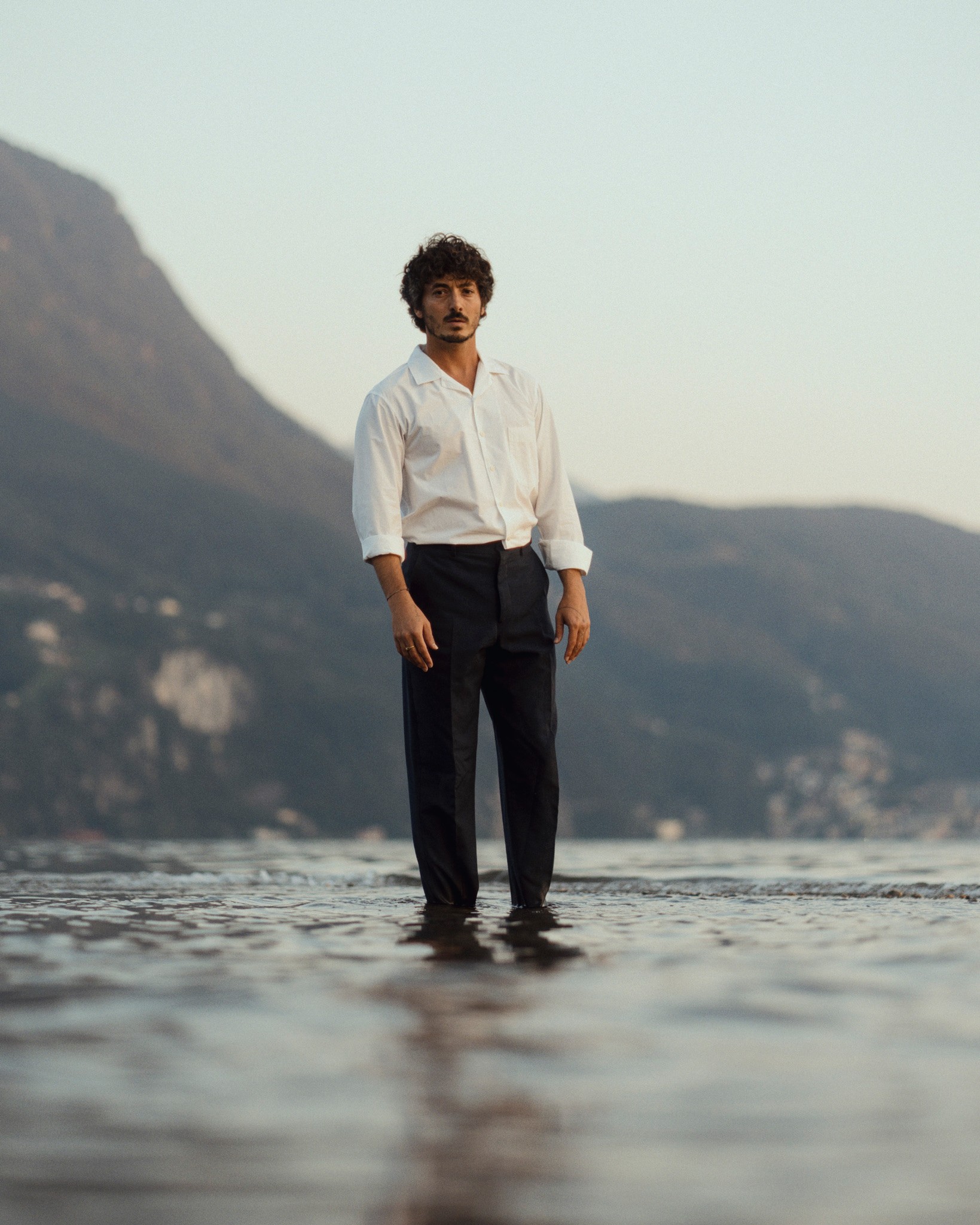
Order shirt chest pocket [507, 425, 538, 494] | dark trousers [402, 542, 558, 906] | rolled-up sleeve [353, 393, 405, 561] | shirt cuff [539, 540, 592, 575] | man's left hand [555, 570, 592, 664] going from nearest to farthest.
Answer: dark trousers [402, 542, 558, 906], rolled-up sleeve [353, 393, 405, 561], man's left hand [555, 570, 592, 664], shirt chest pocket [507, 425, 538, 494], shirt cuff [539, 540, 592, 575]

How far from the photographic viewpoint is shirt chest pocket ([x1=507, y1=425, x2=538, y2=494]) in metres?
5.69

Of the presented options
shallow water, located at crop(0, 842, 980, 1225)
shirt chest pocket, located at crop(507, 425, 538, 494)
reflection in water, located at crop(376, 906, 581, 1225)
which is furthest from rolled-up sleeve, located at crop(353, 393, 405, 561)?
reflection in water, located at crop(376, 906, 581, 1225)

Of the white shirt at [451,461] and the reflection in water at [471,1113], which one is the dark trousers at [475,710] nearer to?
the white shirt at [451,461]

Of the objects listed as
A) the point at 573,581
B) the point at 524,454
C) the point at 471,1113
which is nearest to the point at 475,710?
the point at 573,581

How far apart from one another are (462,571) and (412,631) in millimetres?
346

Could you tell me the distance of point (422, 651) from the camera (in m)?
5.21

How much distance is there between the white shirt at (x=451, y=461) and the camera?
5.49 meters

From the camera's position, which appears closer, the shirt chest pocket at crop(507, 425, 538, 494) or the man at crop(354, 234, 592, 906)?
the man at crop(354, 234, 592, 906)

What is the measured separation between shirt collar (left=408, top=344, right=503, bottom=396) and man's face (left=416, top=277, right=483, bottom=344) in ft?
0.33

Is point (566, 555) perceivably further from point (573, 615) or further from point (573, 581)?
point (573, 615)

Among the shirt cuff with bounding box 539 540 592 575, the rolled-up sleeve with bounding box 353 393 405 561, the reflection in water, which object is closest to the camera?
the reflection in water

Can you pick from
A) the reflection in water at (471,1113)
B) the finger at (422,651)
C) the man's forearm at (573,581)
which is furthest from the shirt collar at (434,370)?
the reflection in water at (471,1113)

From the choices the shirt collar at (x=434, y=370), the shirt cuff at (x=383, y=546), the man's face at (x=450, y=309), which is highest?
the man's face at (x=450, y=309)

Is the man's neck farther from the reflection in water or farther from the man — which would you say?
the reflection in water
